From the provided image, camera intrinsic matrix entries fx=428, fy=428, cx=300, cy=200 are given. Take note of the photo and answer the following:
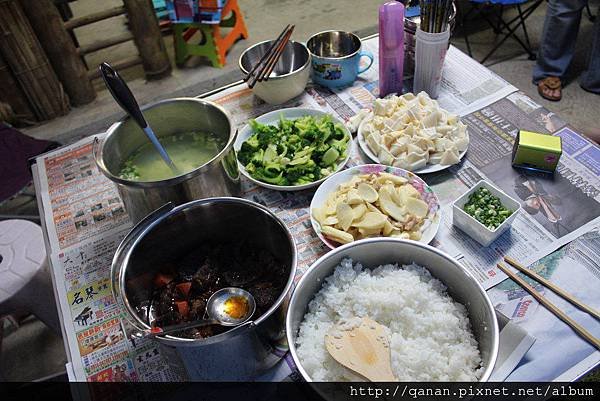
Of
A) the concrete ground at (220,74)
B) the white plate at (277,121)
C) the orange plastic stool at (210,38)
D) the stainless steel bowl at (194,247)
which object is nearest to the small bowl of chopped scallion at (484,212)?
the white plate at (277,121)

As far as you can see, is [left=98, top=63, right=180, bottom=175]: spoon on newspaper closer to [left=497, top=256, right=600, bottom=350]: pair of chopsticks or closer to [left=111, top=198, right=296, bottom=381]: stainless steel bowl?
[left=111, top=198, right=296, bottom=381]: stainless steel bowl

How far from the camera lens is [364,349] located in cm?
88

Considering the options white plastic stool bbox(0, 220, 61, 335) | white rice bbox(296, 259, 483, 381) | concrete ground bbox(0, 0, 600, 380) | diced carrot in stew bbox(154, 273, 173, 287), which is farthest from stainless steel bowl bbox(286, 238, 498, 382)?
concrete ground bbox(0, 0, 600, 380)

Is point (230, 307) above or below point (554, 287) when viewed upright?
above

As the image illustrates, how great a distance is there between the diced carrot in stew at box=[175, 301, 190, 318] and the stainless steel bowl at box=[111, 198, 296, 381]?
0.08m

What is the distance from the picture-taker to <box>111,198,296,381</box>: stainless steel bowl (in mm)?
860

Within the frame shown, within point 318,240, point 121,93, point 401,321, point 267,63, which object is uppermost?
point 121,93

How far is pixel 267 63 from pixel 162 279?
0.96 metres

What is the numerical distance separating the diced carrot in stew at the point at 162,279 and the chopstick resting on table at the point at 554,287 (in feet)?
2.97

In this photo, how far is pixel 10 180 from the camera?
6.82 ft

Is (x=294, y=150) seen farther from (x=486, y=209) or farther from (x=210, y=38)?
(x=210, y=38)

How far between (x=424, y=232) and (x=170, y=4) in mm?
3213

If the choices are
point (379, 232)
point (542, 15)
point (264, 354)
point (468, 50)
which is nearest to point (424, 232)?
point (379, 232)

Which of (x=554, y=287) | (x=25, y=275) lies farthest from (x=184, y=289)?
(x=25, y=275)
